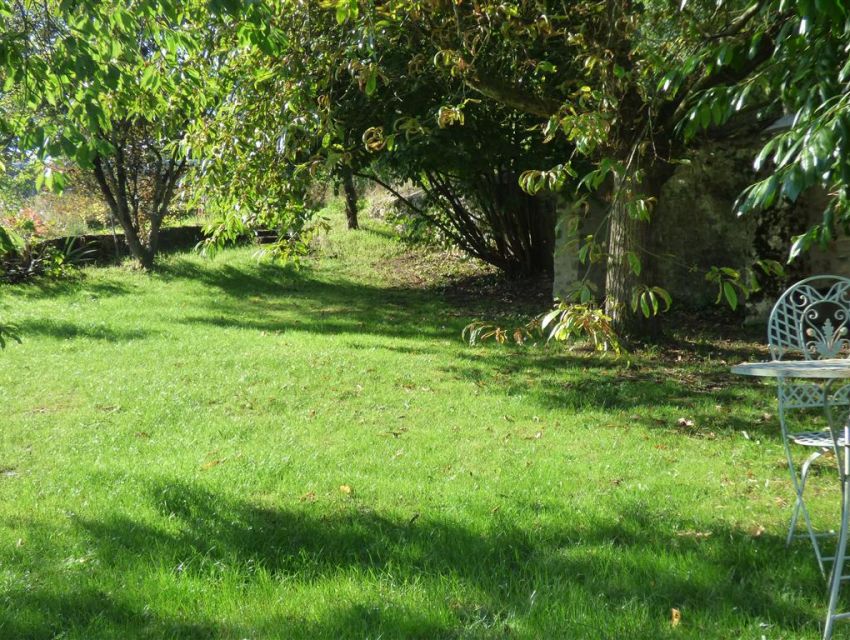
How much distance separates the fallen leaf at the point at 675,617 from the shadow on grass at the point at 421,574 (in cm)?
4

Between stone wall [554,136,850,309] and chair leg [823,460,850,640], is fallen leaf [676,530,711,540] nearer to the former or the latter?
chair leg [823,460,850,640]

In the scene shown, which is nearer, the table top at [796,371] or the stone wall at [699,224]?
the table top at [796,371]

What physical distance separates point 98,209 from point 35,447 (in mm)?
15834

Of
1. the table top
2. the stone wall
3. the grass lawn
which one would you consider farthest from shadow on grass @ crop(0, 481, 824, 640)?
the stone wall

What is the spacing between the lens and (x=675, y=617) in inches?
128

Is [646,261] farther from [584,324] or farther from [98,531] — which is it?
[98,531]

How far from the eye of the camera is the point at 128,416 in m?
6.98

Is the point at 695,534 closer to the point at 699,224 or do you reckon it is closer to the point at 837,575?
the point at 837,575

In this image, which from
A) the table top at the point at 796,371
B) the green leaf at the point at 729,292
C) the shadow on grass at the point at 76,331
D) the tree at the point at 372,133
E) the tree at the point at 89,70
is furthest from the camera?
the shadow on grass at the point at 76,331

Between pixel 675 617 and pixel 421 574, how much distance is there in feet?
3.88

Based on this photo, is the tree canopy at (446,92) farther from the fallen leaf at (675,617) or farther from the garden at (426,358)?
the fallen leaf at (675,617)

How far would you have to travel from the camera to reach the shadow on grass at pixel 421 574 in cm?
325

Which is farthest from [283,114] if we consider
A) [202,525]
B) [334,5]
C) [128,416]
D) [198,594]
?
[198,594]

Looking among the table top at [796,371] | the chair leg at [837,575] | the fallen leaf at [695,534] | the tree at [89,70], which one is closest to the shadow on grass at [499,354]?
the fallen leaf at [695,534]
